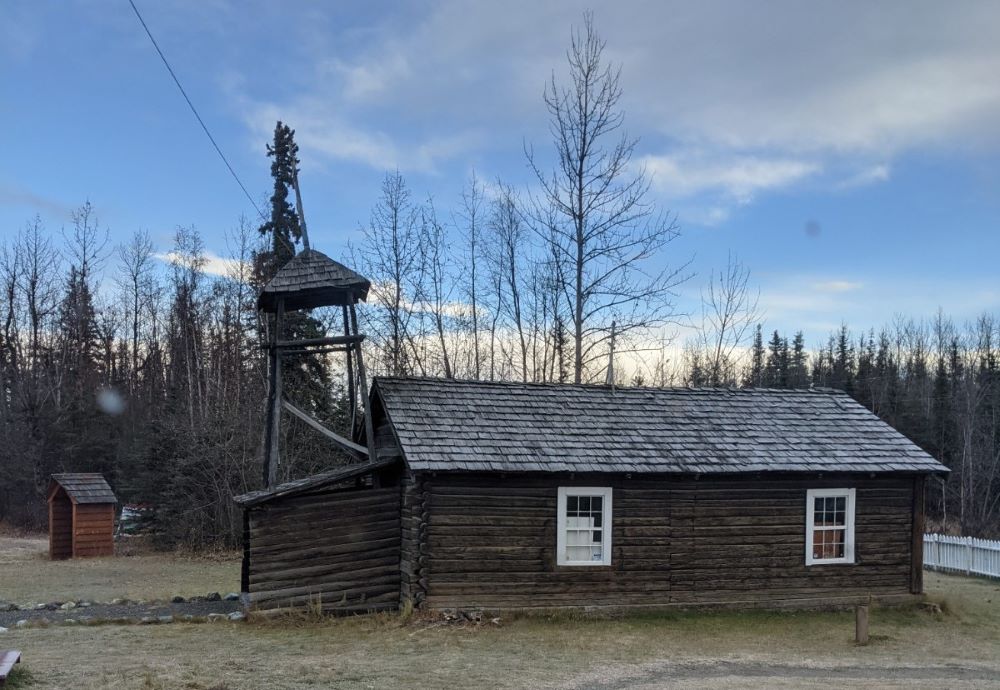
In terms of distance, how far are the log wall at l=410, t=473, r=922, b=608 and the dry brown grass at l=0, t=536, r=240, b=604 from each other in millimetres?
7401

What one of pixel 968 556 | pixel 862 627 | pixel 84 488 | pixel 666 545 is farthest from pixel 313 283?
pixel 968 556

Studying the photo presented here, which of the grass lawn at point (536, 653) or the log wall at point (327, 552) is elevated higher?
the log wall at point (327, 552)

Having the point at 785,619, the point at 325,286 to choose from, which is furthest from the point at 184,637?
the point at 785,619

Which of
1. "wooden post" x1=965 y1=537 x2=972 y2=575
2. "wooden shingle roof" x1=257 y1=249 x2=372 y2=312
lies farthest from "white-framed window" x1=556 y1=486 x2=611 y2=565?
"wooden post" x1=965 y1=537 x2=972 y2=575

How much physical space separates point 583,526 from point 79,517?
19121mm

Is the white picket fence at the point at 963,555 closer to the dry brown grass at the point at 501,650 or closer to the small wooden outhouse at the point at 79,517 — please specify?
the dry brown grass at the point at 501,650

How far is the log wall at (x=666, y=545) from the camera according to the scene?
50.3 ft

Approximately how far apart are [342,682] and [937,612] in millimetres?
12633

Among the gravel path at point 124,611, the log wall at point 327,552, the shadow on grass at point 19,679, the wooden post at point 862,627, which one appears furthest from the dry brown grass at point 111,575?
the wooden post at point 862,627

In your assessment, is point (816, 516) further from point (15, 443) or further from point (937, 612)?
point (15, 443)

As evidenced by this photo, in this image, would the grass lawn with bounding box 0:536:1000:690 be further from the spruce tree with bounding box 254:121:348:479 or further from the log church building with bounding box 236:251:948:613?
the spruce tree with bounding box 254:121:348:479

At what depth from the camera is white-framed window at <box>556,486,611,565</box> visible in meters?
15.8

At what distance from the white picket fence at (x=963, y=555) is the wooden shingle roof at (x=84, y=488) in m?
25.4

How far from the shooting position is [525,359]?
35000 millimetres
